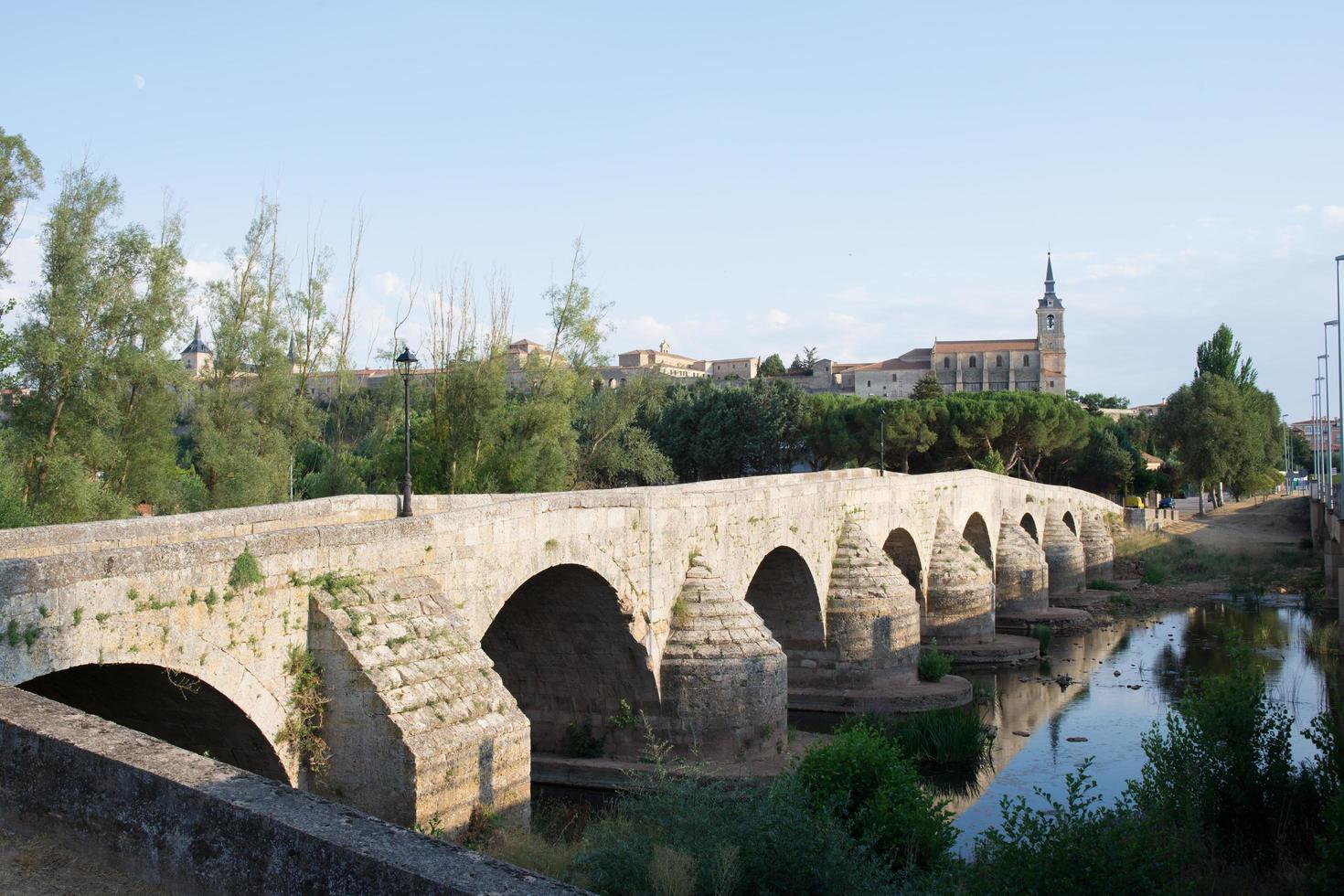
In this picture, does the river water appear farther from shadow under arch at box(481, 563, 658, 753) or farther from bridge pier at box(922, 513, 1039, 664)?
shadow under arch at box(481, 563, 658, 753)

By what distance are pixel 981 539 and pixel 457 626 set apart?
2231 centimetres

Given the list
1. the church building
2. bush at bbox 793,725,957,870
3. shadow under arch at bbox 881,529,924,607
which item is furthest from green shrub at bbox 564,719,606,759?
the church building

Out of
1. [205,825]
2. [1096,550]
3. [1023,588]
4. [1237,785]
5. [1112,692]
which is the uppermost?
[205,825]

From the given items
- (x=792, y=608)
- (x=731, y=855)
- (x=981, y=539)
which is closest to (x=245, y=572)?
(x=731, y=855)

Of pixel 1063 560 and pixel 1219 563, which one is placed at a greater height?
pixel 1063 560

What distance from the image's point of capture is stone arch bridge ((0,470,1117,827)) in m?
6.92

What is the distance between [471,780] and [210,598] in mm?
2471

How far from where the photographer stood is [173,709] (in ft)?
24.8

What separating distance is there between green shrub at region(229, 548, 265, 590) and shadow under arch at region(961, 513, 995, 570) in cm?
2349

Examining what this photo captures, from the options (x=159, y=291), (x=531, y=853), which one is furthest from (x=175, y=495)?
(x=531, y=853)

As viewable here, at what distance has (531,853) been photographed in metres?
7.94

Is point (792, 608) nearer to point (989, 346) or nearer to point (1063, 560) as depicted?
point (1063, 560)

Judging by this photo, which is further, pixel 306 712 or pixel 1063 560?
pixel 1063 560

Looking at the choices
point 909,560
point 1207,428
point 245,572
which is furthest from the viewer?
point 1207,428
